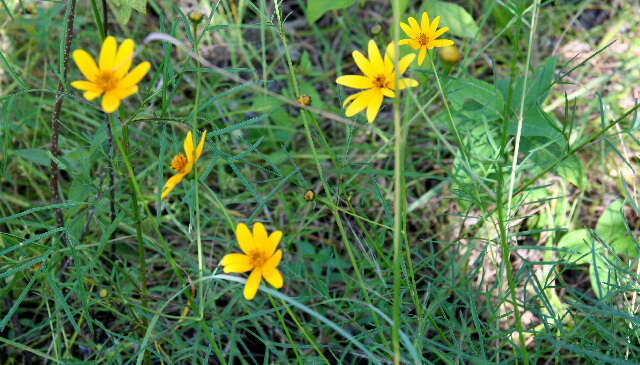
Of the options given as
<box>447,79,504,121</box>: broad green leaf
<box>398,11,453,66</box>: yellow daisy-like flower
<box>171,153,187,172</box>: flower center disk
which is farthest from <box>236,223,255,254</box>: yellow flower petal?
<box>447,79,504,121</box>: broad green leaf

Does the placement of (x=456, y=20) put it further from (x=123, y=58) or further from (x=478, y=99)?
(x=123, y=58)

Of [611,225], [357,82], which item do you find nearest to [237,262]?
[357,82]

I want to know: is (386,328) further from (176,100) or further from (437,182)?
(176,100)

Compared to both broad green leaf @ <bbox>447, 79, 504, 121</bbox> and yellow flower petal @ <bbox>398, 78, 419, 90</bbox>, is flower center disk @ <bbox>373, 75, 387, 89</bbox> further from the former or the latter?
broad green leaf @ <bbox>447, 79, 504, 121</bbox>

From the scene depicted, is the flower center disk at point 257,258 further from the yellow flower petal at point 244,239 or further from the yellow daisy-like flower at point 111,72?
the yellow daisy-like flower at point 111,72

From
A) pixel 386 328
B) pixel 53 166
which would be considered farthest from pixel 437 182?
pixel 53 166
